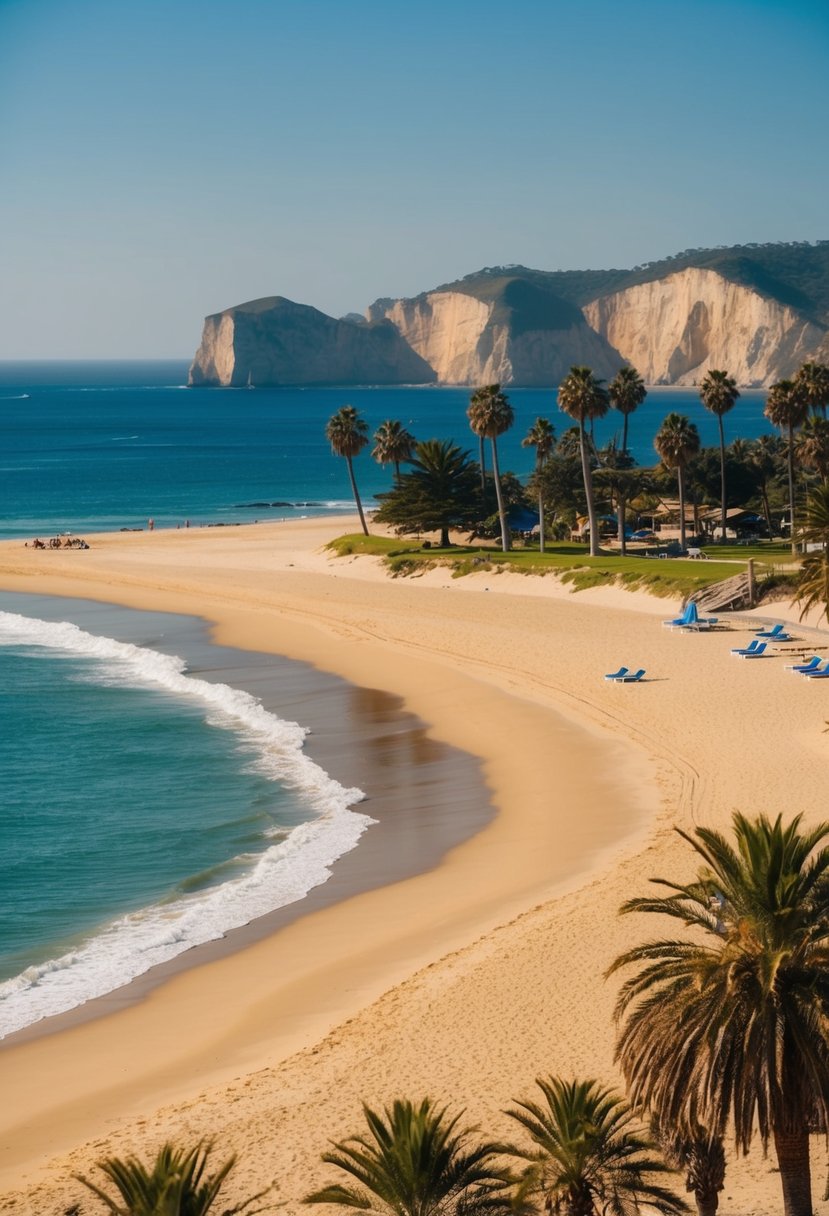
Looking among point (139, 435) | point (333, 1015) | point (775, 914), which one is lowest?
point (333, 1015)

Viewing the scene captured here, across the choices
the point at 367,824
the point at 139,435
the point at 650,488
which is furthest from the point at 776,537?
the point at 139,435

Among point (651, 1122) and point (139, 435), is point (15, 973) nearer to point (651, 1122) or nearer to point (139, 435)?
point (651, 1122)

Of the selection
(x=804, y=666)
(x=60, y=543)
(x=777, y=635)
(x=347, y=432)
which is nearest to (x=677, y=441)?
(x=347, y=432)

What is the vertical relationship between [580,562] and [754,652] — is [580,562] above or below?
above

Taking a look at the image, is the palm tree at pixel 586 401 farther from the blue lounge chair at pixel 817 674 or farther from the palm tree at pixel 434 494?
the blue lounge chair at pixel 817 674

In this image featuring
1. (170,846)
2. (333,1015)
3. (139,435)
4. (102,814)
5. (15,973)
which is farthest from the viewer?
(139,435)

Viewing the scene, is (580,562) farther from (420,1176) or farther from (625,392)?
(420,1176)
